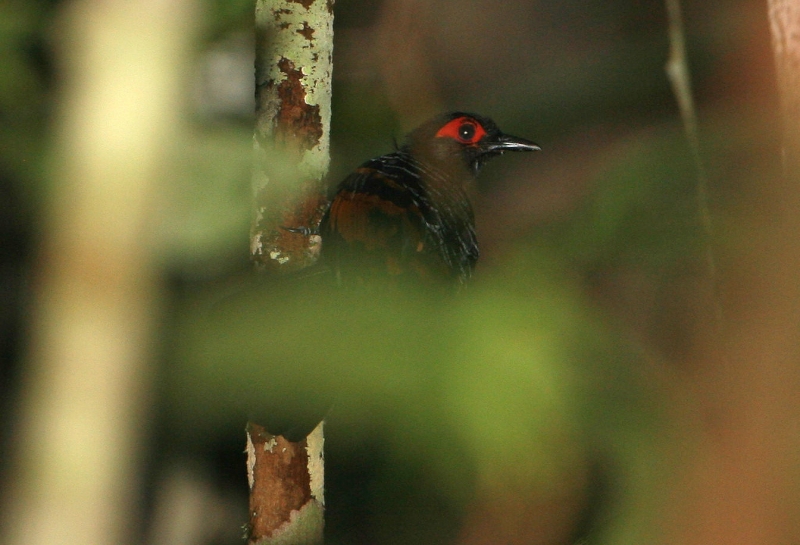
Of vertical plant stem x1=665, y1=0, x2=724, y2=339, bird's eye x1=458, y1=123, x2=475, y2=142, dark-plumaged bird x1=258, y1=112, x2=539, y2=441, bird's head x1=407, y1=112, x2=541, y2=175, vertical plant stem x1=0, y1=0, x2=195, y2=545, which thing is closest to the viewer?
vertical plant stem x1=0, y1=0, x2=195, y2=545

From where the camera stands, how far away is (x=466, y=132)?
2637 millimetres

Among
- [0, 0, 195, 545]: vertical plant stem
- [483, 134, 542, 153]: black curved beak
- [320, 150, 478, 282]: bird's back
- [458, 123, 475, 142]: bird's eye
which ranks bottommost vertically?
[0, 0, 195, 545]: vertical plant stem

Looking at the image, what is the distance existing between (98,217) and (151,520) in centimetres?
15

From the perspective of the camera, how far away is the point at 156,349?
421mm

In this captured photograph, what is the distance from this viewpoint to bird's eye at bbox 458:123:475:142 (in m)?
2.61

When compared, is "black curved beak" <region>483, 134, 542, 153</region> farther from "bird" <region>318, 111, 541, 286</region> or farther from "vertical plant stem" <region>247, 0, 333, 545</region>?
"vertical plant stem" <region>247, 0, 333, 545</region>

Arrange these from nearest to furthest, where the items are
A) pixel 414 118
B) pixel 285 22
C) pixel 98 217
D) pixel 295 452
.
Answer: pixel 98 217 → pixel 414 118 → pixel 295 452 → pixel 285 22

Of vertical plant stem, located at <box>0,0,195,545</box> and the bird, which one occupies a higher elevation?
the bird

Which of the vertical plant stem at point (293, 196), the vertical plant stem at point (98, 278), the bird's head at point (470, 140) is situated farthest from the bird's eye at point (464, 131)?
the vertical plant stem at point (98, 278)

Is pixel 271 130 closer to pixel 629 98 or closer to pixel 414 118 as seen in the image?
pixel 414 118

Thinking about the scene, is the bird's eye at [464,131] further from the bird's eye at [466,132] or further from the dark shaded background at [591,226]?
the dark shaded background at [591,226]

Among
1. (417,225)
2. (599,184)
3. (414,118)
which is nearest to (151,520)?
(599,184)

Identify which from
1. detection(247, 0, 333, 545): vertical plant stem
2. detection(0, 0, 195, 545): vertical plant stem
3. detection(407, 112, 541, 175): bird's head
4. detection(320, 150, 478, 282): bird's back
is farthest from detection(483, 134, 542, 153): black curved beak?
detection(0, 0, 195, 545): vertical plant stem

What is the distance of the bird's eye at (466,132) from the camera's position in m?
2.61
